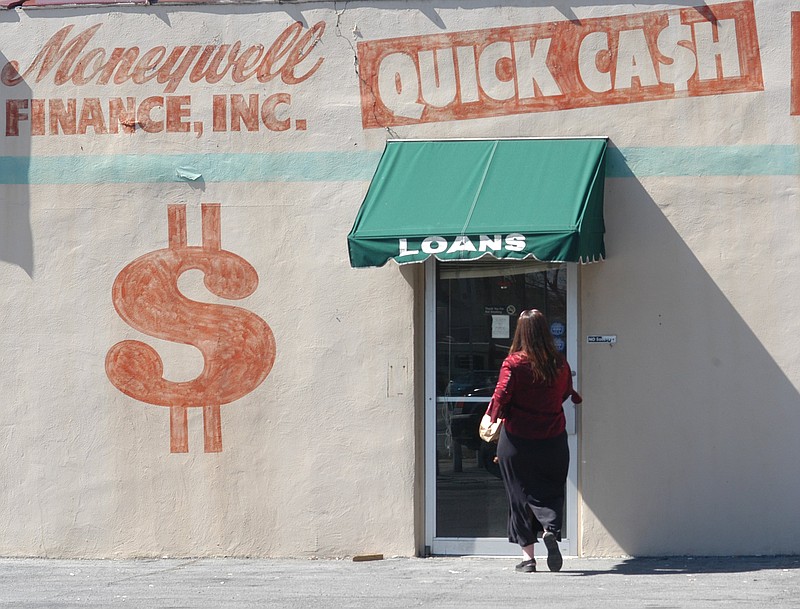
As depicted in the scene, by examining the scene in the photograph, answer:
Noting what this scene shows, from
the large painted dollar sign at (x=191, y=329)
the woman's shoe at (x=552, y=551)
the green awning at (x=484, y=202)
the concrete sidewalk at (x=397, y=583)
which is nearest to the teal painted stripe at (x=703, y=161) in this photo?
the green awning at (x=484, y=202)

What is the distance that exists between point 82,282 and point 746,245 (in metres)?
5.02

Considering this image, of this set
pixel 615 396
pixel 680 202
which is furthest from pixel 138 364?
pixel 680 202

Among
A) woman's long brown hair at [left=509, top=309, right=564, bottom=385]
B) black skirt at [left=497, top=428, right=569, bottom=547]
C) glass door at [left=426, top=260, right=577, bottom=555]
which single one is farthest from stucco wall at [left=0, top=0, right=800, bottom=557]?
woman's long brown hair at [left=509, top=309, right=564, bottom=385]

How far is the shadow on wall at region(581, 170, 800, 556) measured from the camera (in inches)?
316

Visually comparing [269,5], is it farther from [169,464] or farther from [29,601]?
[29,601]

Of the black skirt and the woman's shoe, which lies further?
the black skirt

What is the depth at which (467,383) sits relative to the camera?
8.37 m

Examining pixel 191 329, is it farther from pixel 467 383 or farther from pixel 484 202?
pixel 484 202

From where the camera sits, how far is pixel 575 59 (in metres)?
8.25

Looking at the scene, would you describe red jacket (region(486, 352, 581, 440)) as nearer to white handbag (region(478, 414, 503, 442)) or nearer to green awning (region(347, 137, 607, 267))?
white handbag (region(478, 414, 503, 442))

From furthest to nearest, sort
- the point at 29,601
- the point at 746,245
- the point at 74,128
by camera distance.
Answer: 1. the point at 74,128
2. the point at 746,245
3. the point at 29,601

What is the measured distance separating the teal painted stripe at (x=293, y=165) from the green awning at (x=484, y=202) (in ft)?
0.92

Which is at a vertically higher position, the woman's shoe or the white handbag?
the white handbag

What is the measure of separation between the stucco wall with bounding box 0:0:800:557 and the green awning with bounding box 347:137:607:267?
0.73 ft
